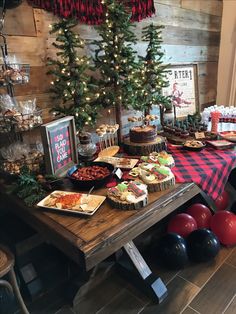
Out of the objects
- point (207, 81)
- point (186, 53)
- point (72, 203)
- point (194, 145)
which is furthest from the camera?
point (207, 81)

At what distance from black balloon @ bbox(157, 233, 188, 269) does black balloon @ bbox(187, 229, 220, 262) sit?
0.07 m

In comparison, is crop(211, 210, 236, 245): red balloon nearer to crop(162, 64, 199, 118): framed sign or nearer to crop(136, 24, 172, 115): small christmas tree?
crop(136, 24, 172, 115): small christmas tree

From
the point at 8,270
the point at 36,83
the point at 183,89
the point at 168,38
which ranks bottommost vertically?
the point at 8,270

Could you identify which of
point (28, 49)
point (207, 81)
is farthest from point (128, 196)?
point (207, 81)

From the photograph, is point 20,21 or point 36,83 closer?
point 20,21

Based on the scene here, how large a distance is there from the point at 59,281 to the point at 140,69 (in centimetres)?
166

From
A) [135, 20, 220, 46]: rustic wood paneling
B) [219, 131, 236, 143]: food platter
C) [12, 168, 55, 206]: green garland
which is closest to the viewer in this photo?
[12, 168, 55, 206]: green garland

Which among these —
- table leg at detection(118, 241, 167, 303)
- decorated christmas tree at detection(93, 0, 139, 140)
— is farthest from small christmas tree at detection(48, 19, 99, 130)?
table leg at detection(118, 241, 167, 303)

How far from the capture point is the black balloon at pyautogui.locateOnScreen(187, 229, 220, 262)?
5.31 ft

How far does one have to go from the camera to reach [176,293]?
150cm

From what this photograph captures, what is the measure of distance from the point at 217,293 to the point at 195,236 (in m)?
0.35

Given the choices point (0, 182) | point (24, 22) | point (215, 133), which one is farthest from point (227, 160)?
point (24, 22)

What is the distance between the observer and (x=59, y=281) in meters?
1.63

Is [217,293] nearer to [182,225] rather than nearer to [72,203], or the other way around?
[182,225]
